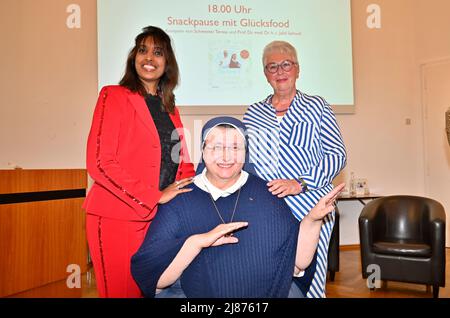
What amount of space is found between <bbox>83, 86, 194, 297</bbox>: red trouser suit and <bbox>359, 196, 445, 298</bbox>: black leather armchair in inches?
96.1

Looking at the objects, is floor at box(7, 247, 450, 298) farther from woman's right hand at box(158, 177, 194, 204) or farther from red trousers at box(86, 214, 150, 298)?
woman's right hand at box(158, 177, 194, 204)

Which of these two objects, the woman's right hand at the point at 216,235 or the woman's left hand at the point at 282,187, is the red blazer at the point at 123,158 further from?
the woman's left hand at the point at 282,187

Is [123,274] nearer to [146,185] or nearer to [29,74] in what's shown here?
[146,185]

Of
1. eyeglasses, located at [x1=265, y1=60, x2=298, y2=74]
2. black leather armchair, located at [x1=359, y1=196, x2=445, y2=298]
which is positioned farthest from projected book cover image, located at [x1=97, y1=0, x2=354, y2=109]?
eyeglasses, located at [x1=265, y1=60, x2=298, y2=74]

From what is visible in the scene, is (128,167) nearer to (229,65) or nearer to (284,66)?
(284,66)

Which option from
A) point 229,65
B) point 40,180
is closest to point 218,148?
point 40,180

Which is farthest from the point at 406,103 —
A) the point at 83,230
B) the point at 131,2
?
the point at 83,230

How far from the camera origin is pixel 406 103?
526 cm

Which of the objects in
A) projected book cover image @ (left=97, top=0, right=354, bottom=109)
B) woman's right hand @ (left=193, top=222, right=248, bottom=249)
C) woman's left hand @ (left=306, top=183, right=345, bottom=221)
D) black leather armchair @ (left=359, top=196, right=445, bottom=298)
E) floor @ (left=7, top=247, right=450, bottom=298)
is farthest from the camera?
projected book cover image @ (left=97, top=0, right=354, bottom=109)

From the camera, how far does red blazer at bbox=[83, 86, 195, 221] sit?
1373mm

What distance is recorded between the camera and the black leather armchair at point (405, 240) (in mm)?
3080

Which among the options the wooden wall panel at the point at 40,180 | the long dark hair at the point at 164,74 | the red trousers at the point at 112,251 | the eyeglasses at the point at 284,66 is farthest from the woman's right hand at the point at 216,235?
the wooden wall panel at the point at 40,180

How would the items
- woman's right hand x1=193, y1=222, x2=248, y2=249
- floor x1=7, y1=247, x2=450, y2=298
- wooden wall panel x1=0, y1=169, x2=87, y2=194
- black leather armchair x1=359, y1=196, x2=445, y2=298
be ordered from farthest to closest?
1. black leather armchair x1=359, y1=196, x2=445, y2=298
2. floor x1=7, y1=247, x2=450, y2=298
3. wooden wall panel x1=0, y1=169, x2=87, y2=194
4. woman's right hand x1=193, y1=222, x2=248, y2=249

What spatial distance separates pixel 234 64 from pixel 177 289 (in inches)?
138
